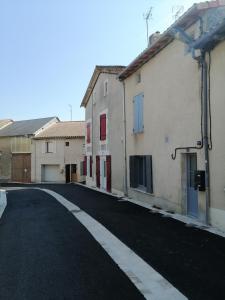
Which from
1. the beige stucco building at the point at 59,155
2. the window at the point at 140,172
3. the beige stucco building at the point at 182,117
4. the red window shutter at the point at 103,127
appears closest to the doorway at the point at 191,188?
the beige stucco building at the point at 182,117

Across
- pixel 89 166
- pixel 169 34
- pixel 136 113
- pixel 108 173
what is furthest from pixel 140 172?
pixel 89 166

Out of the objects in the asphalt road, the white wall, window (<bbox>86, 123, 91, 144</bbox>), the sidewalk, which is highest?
window (<bbox>86, 123, 91, 144</bbox>)

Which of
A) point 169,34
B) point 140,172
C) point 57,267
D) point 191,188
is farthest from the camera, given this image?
point 140,172

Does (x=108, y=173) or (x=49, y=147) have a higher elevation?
(x=49, y=147)

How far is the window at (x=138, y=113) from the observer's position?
650 inches

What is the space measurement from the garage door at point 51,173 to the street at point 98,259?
107 feet

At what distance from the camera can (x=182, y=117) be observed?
12.1 metres

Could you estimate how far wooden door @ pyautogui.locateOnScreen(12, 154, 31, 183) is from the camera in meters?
46.2

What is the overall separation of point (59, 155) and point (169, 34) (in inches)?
1253

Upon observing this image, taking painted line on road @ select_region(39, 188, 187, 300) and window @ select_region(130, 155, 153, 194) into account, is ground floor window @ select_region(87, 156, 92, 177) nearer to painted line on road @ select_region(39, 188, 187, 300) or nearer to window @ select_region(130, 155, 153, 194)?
window @ select_region(130, 155, 153, 194)

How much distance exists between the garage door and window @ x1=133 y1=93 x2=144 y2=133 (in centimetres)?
2759

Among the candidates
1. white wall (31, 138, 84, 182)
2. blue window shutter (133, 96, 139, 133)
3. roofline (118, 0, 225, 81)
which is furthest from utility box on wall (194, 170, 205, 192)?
white wall (31, 138, 84, 182)

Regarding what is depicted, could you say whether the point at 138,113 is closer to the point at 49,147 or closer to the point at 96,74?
the point at 96,74

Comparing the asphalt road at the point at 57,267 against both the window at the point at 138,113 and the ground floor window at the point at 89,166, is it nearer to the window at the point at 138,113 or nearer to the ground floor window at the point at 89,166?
the window at the point at 138,113
